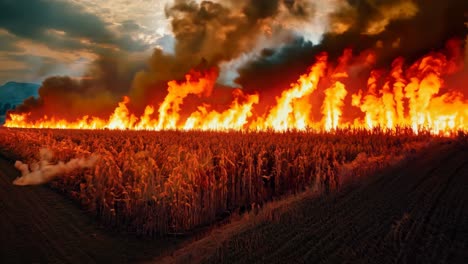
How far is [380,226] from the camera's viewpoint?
2289 mm

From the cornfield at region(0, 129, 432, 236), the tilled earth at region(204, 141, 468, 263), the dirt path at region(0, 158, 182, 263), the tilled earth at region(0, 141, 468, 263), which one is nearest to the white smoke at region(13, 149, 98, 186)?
the cornfield at region(0, 129, 432, 236)

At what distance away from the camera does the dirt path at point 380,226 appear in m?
1.99

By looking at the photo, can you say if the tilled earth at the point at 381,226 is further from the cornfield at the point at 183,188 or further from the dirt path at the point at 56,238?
the cornfield at the point at 183,188

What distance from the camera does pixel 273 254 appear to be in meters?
2.57

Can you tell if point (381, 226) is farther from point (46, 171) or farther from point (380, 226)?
point (46, 171)

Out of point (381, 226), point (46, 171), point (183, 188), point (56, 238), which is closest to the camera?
point (381, 226)

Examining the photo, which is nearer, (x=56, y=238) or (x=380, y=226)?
(x=380, y=226)

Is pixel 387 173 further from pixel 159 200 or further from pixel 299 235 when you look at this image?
pixel 159 200

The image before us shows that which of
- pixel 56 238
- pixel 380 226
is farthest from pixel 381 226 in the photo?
pixel 56 238

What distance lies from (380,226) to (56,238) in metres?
5.50

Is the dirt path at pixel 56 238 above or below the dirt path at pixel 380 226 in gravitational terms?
below

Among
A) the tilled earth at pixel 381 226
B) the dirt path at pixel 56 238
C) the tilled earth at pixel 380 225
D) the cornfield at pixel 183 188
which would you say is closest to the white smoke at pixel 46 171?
the cornfield at pixel 183 188

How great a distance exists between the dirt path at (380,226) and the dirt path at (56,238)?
3.36m

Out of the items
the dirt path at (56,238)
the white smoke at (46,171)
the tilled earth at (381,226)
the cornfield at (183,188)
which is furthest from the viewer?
the white smoke at (46,171)
